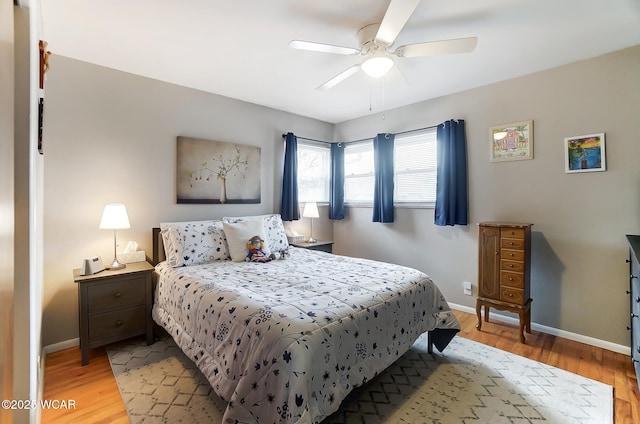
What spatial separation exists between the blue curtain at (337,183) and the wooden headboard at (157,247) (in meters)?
2.49

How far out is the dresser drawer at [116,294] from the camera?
231 centimetres

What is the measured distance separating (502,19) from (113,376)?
150 inches

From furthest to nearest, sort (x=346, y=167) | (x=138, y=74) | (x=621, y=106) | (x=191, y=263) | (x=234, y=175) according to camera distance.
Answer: (x=346, y=167) < (x=234, y=175) < (x=138, y=74) < (x=191, y=263) < (x=621, y=106)

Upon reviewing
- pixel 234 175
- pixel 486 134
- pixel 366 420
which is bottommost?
pixel 366 420

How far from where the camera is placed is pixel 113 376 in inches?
83.4

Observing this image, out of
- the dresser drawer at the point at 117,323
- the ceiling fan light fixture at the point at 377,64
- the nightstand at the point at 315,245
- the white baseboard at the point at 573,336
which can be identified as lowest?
the white baseboard at the point at 573,336

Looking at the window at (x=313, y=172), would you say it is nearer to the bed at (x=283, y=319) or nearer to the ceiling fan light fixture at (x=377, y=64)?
the bed at (x=283, y=319)

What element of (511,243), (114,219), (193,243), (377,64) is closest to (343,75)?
(377,64)

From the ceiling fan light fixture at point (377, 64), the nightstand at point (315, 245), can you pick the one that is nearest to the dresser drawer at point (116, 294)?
the nightstand at point (315, 245)

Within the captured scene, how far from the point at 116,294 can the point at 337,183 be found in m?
3.14

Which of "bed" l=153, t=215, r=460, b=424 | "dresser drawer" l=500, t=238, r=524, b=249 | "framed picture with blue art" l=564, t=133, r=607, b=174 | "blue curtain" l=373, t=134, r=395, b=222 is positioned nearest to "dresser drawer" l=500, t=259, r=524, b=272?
"dresser drawer" l=500, t=238, r=524, b=249

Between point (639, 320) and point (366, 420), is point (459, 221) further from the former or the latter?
point (366, 420)

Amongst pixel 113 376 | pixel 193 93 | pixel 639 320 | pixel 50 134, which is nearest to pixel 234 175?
pixel 193 93

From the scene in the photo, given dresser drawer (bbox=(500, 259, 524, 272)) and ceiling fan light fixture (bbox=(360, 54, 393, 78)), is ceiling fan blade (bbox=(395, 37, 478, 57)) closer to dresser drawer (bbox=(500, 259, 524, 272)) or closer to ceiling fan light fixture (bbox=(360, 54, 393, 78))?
ceiling fan light fixture (bbox=(360, 54, 393, 78))
